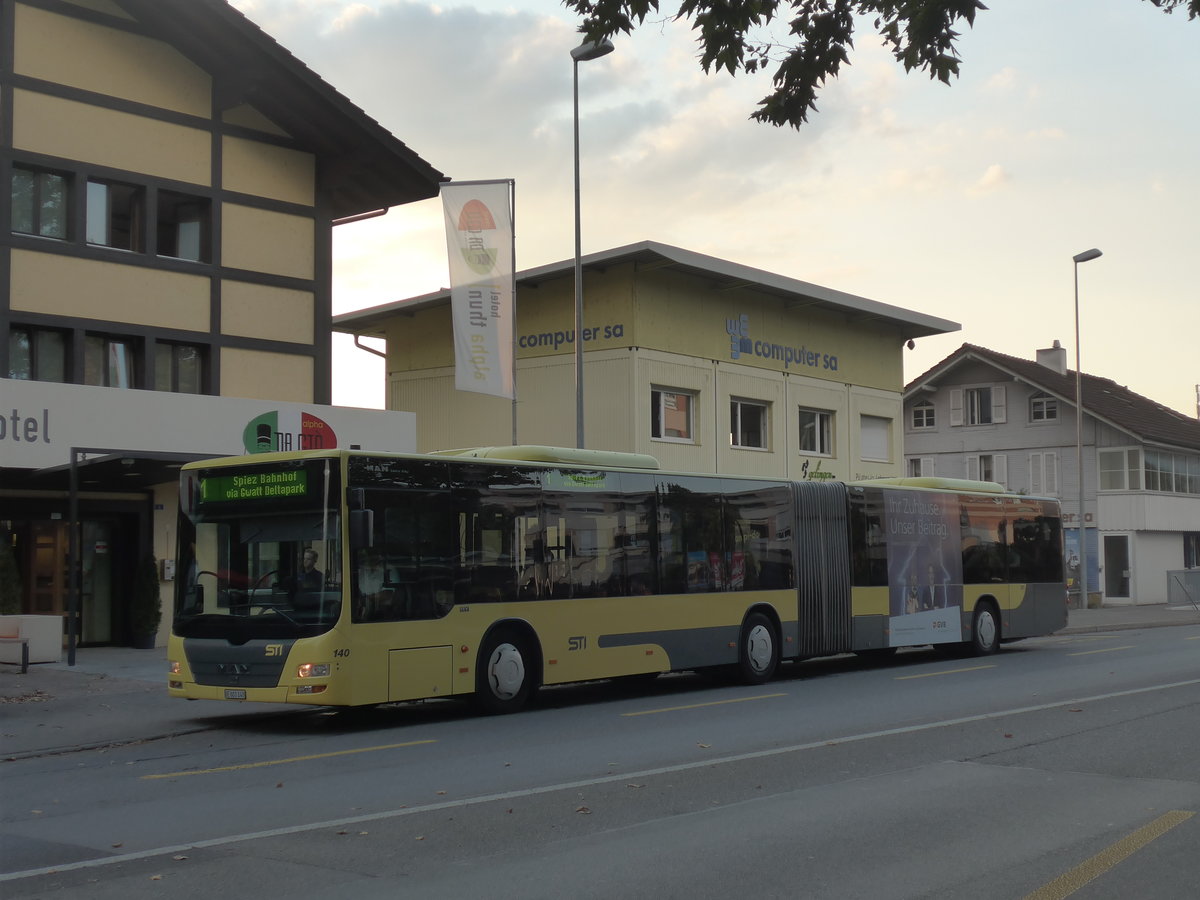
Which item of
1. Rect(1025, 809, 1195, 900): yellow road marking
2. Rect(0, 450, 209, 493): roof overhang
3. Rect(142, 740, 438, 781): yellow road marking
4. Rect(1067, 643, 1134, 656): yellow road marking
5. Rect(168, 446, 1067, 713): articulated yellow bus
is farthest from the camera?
Rect(1067, 643, 1134, 656): yellow road marking

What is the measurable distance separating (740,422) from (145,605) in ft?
52.2

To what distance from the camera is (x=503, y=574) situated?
48.6ft

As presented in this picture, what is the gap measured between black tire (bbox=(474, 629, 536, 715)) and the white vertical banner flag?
32.6 feet

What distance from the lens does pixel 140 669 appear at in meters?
19.6

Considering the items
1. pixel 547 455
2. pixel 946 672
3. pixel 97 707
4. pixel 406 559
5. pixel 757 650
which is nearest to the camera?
pixel 406 559

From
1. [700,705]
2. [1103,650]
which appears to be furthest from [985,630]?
[700,705]

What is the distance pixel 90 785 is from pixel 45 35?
642 inches

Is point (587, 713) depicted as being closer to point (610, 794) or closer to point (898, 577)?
point (610, 794)

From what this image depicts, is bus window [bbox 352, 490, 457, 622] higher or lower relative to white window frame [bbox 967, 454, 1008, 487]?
lower

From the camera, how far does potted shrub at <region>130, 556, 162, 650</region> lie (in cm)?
2289

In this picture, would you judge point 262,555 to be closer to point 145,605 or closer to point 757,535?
point 757,535

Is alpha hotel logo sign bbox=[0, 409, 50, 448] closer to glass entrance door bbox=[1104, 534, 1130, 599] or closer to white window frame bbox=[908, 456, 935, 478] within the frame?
glass entrance door bbox=[1104, 534, 1130, 599]

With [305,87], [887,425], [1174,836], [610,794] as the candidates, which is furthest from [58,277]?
[887,425]

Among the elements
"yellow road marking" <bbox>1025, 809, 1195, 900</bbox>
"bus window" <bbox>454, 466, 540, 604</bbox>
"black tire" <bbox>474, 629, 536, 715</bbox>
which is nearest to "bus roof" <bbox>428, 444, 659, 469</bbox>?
"bus window" <bbox>454, 466, 540, 604</bbox>
